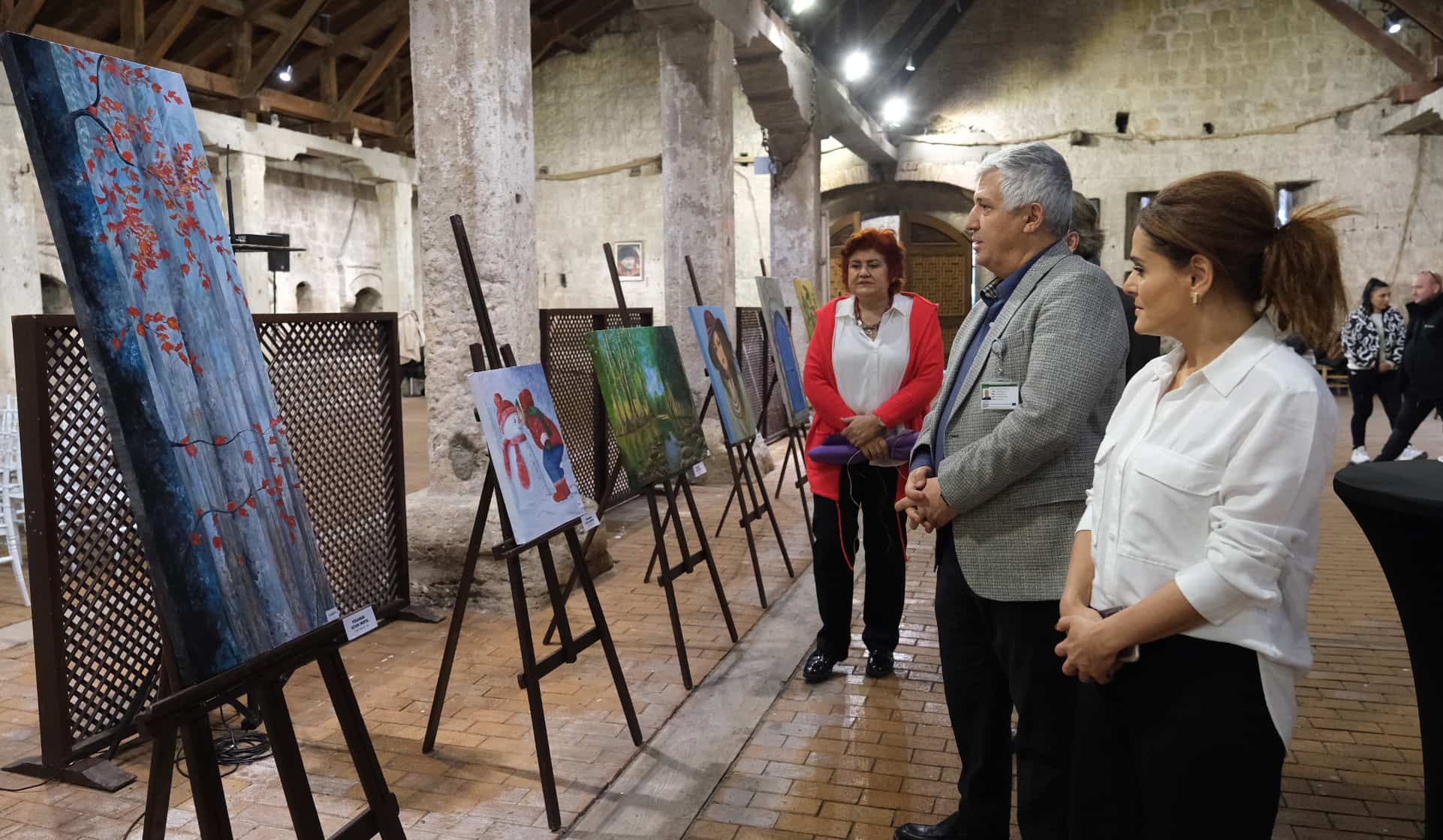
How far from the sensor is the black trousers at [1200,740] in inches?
56.1

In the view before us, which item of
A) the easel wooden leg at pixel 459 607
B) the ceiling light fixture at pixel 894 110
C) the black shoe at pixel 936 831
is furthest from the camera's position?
the ceiling light fixture at pixel 894 110

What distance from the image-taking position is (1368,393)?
25.9 feet

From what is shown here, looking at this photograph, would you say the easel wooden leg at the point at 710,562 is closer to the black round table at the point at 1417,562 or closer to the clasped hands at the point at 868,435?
the clasped hands at the point at 868,435

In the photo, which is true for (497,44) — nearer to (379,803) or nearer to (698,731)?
(698,731)

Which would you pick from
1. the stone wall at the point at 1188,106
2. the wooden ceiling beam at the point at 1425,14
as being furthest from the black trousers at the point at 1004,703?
the stone wall at the point at 1188,106

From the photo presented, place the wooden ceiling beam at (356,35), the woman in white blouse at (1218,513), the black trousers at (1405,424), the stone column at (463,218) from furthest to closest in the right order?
the wooden ceiling beam at (356,35) < the black trousers at (1405,424) < the stone column at (463,218) < the woman in white blouse at (1218,513)

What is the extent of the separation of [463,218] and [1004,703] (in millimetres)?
2962

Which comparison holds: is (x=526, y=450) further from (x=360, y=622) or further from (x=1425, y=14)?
(x=1425, y=14)

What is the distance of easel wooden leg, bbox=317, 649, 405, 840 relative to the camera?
1906mm

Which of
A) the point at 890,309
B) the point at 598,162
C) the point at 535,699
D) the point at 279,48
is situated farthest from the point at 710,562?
the point at 598,162

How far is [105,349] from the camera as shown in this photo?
1.59m

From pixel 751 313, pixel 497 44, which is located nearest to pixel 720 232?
pixel 751 313

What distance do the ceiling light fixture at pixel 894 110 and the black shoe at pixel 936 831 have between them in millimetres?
Result: 12405

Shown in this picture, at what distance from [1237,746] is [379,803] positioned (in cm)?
145
